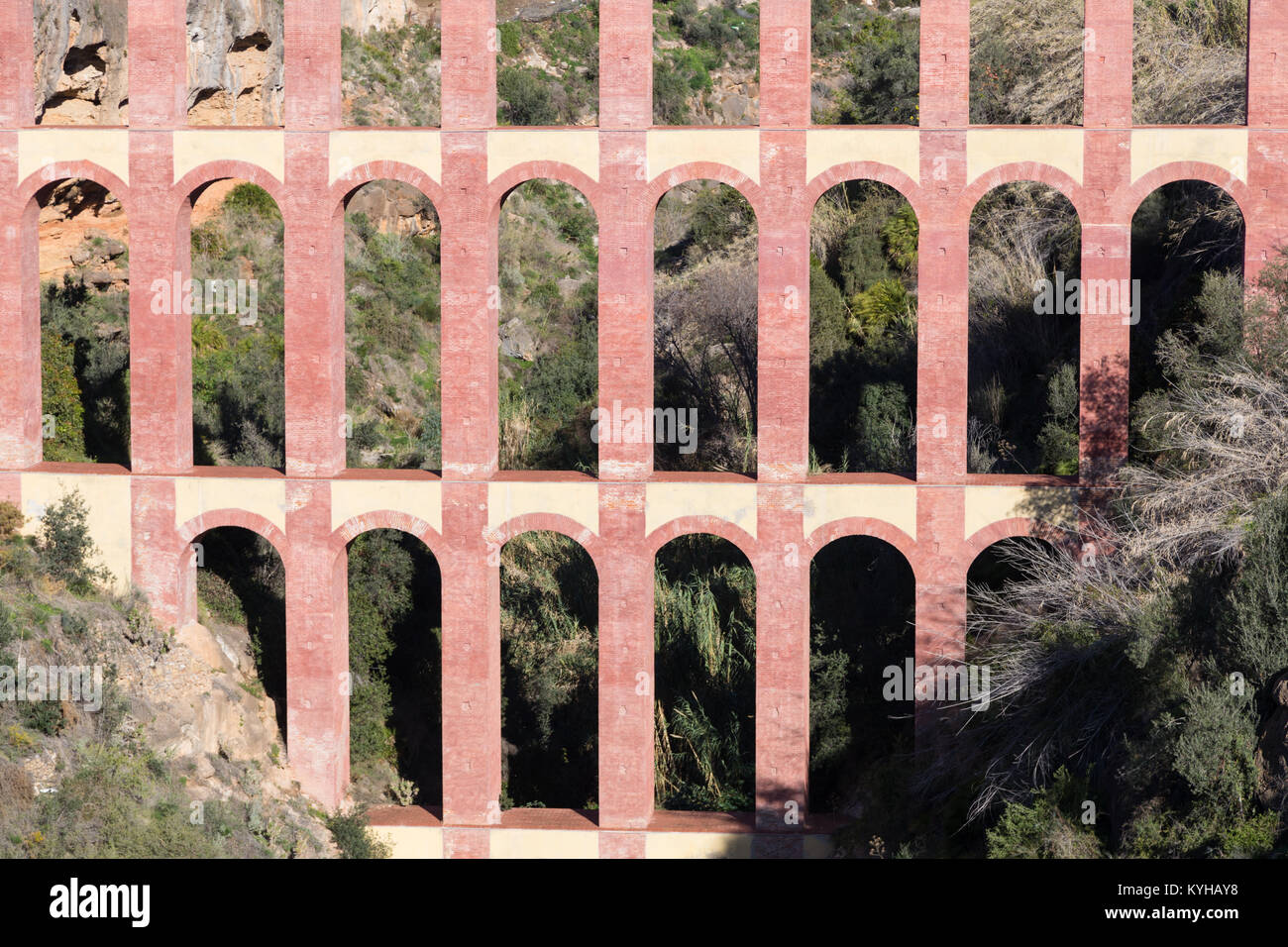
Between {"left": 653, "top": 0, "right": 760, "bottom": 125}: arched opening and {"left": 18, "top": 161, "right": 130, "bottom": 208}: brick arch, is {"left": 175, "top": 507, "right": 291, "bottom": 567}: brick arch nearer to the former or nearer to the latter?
{"left": 18, "top": 161, "right": 130, "bottom": 208}: brick arch

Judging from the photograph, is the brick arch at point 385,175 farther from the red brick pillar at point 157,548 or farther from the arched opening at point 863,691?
the arched opening at point 863,691

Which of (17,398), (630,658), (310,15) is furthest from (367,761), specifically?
(310,15)

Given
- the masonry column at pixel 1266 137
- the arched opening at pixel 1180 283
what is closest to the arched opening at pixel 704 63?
the arched opening at pixel 1180 283

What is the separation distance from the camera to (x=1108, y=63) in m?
27.8

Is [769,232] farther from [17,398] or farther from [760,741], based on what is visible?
[17,398]

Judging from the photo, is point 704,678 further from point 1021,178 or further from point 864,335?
point 1021,178

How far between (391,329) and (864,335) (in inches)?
524

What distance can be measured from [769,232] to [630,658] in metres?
7.81

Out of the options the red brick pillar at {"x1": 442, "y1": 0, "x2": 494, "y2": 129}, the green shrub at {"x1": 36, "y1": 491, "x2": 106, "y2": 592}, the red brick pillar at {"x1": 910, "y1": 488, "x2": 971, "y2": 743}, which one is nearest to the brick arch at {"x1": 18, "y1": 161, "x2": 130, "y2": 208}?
the green shrub at {"x1": 36, "y1": 491, "x2": 106, "y2": 592}

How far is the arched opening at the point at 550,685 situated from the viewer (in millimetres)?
34312

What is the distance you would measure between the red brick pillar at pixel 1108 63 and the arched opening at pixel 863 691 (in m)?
9.84

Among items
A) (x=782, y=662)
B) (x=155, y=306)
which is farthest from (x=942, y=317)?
(x=155, y=306)

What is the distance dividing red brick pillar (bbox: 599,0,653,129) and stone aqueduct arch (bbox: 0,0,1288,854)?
5 centimetres

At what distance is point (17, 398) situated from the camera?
29250mm
